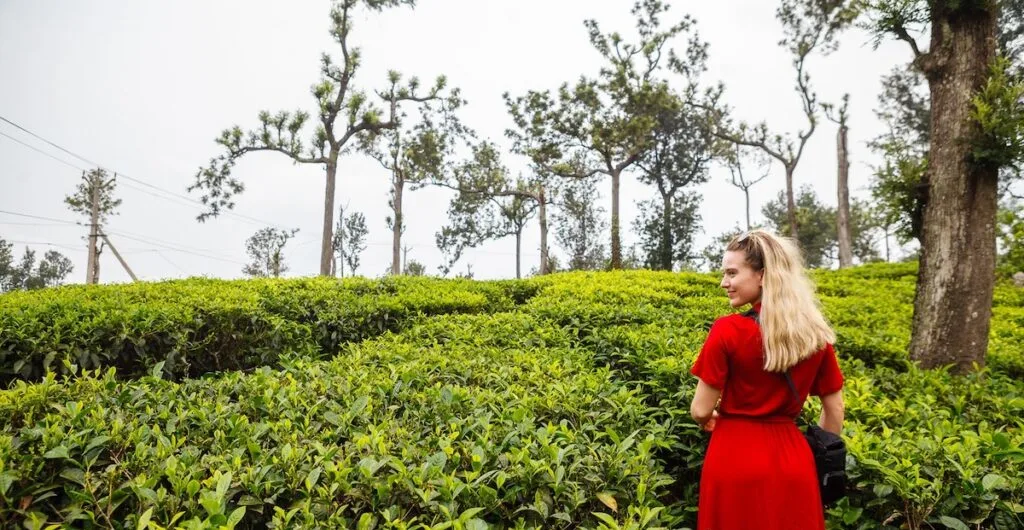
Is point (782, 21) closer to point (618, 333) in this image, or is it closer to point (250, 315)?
point (618, 333)

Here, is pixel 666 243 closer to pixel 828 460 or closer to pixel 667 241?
pixel 667 241

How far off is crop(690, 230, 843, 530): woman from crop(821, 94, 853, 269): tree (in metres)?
23.1

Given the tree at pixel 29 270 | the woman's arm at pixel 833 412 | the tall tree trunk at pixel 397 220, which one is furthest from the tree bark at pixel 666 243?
the tree at pixel 29 270

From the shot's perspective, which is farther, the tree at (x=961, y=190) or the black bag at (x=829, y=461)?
the tree at (x=961, y=190)

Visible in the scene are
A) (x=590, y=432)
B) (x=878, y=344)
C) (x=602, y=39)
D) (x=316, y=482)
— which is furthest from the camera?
(x=602, y=39)

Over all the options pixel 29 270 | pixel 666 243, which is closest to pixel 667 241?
pixel 666 243

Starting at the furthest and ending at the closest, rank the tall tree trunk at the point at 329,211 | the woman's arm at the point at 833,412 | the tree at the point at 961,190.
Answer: the tall tree trunk at the point at 329,211
the tree at the point at 961,190
the woman's arm at the point at 833,412

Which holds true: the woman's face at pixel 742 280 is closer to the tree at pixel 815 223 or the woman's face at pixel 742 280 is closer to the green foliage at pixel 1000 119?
the green foliage at pixel 1000 119

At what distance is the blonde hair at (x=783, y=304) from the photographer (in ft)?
7.23

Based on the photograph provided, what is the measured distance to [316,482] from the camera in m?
2.09

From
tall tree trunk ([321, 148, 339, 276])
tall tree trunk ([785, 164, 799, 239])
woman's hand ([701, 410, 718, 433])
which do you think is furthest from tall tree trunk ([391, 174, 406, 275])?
woman's hand ([701, 410, 718, 433])

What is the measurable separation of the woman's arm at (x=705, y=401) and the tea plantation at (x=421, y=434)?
0.99ft

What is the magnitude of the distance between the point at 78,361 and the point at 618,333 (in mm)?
4863

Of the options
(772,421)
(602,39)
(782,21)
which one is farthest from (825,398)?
(782,21)
